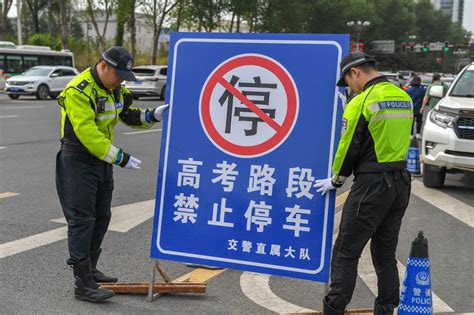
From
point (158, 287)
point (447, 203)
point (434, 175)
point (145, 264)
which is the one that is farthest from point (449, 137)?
point (158, 287)

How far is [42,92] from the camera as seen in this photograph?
26.6 m

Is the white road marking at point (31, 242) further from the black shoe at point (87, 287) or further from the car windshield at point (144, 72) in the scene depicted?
the car windshield at point (144, 72)

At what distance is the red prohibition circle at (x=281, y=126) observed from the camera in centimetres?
375

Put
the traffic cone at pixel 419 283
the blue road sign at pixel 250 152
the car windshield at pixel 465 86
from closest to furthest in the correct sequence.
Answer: the traffic cone at pixel 419 283
the blue road sign at pixel 250 152
the car windshield at pixel 465 86

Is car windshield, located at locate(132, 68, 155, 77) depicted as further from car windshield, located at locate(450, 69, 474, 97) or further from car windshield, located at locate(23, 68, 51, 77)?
car windshield, located at locate(450, 69, 474, 97)

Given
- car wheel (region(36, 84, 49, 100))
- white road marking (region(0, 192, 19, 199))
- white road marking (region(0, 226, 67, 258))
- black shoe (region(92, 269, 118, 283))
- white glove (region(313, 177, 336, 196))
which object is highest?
white glove (region(313, 177, 336, 196))

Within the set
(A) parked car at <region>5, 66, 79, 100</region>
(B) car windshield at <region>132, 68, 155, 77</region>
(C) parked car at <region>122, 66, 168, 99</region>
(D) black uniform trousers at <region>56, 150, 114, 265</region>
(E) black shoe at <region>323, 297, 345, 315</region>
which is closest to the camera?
(E) black shoe at <region>323, 297, 345, 315</region>

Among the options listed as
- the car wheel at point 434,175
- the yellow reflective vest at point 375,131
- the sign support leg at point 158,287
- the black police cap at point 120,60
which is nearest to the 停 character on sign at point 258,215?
the yellow reflective vest at point 375,131

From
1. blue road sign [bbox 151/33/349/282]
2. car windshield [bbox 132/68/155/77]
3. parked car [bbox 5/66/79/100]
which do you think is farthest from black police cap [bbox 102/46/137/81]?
car windshield [bbox 132/68/155/77]

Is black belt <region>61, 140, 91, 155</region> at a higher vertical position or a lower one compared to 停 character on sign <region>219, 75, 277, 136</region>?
lower

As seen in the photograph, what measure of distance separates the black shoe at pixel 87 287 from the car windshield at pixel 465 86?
6.81 meters

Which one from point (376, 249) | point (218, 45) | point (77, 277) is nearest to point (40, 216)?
point (77, 277)

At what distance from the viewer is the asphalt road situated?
409 centimetres

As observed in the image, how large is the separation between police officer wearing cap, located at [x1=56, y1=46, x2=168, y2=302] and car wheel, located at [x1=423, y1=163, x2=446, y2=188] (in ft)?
18.6
